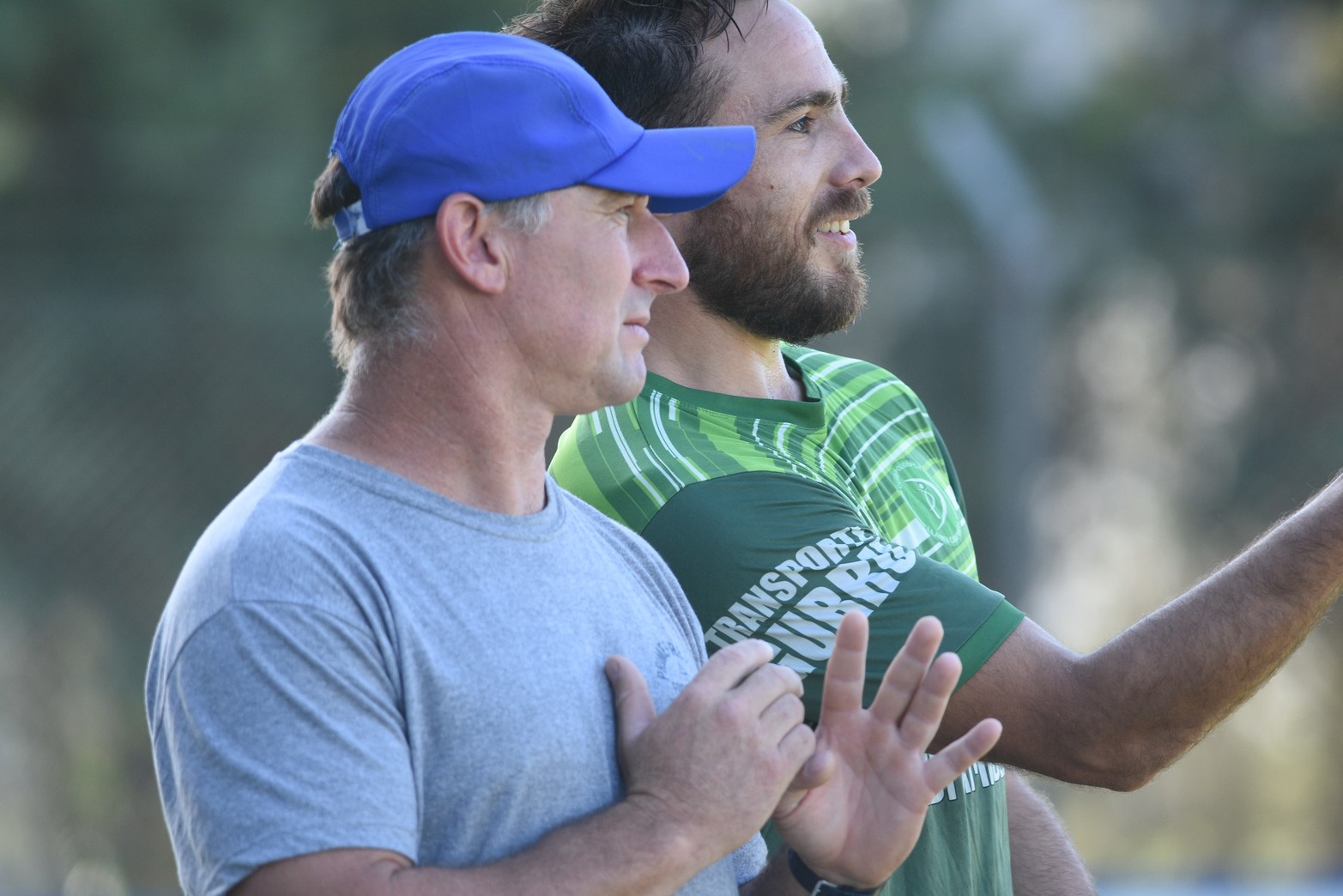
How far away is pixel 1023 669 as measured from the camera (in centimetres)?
183

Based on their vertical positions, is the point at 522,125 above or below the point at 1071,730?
above

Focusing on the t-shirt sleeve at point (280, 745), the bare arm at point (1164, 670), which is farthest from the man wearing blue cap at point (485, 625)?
the bare arm at point (1164, 670)

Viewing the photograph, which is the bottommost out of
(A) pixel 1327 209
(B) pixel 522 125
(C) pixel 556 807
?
(C) pixel 556 807

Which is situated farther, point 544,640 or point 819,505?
point 819,505

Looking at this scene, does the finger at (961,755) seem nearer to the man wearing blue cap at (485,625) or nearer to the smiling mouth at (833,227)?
the man wearing blue cap at (485,625)

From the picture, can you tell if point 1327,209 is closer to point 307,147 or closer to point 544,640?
point 307,147

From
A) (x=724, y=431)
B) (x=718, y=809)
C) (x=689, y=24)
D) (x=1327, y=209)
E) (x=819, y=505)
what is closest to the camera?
(x=718, y=809)

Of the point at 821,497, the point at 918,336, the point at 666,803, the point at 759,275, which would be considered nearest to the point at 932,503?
the point at 821,497

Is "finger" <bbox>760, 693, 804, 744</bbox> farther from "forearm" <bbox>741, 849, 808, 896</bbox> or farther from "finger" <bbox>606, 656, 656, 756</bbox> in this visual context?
"forearm" <bbox>741, 849, 808, 896</bbox>

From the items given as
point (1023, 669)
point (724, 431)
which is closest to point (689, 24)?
point (724, 431)

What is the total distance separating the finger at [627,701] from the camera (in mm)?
1522

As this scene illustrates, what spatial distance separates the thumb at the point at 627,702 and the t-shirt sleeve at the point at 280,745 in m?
0.25

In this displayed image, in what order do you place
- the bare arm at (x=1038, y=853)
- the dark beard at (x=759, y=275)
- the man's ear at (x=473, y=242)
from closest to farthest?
1. the man's ear at (x=473, y=242)
2. the dark beard at (x=759, y=275)
3. the bare arm at (x=1038, y=853)

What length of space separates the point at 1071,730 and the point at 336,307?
1.05m
